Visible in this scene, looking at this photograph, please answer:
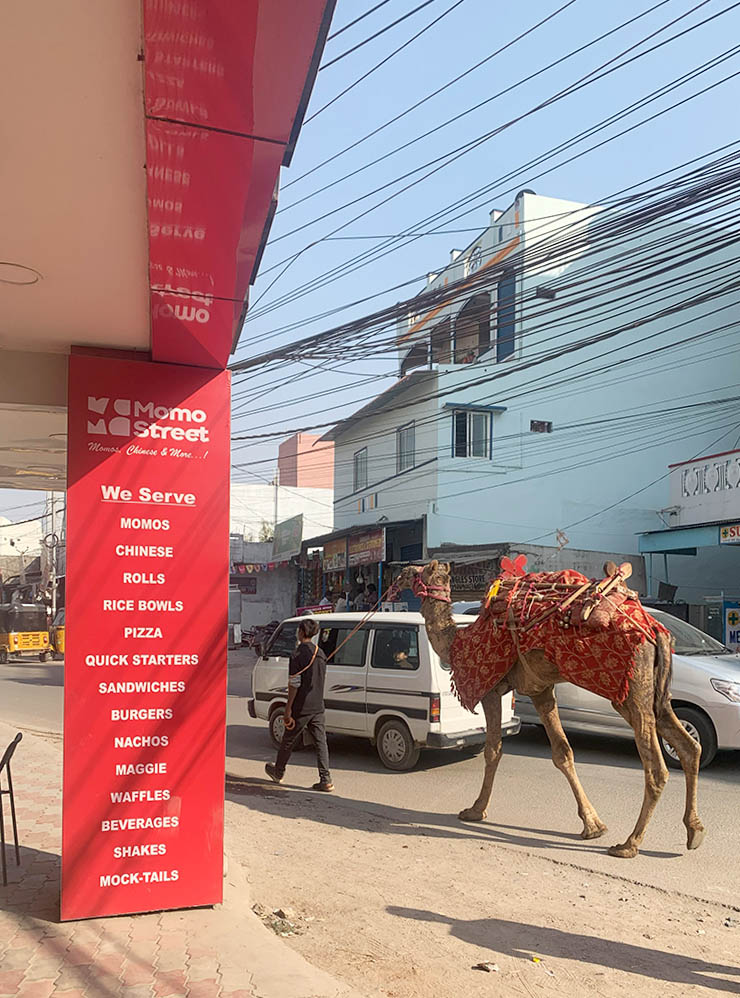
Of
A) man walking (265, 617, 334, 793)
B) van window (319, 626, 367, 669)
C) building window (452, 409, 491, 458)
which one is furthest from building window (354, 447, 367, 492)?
man walking (265, 617, 334, 793)

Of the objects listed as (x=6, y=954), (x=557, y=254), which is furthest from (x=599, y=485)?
(x=6, y=954)

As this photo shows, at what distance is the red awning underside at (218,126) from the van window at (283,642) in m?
7.79

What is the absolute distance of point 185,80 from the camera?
266 centimetres

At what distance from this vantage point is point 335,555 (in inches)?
1131

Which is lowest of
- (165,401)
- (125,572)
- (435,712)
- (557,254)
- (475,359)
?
(435,712)

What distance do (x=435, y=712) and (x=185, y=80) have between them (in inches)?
312

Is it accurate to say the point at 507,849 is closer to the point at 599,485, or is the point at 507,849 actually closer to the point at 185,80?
the point at 185,80

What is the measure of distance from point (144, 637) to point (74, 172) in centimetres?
267

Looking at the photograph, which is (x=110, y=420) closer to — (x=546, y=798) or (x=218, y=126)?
(x=218, y=126)

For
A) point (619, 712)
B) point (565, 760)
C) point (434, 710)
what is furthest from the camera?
point (434, 710)

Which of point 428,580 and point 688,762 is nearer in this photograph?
point 688,762

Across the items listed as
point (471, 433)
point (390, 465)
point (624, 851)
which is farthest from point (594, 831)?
point (390, 465)

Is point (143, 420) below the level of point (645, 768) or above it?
above

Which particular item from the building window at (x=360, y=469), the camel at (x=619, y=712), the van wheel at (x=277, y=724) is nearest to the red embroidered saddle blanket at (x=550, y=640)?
the camel at (x=619, y=712)
